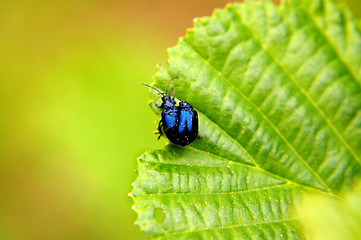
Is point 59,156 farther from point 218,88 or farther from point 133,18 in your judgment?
point 218,88

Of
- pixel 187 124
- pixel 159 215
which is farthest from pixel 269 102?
pixel 159 215

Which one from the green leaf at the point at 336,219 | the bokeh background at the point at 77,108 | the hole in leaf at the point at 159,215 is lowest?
the green leaf at the point at 336,219

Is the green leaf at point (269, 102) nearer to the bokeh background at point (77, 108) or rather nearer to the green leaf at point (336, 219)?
the green leaf at point (336, 219)

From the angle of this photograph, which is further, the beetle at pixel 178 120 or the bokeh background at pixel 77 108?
the bokeh background at pixel 77 108

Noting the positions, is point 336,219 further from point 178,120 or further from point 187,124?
point 178,120

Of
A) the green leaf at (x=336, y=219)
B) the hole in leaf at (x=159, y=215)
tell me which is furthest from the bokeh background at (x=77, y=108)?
the green leaf at (x=336, y=219)

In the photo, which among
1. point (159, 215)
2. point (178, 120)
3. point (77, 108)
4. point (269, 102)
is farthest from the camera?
point (77, 108)

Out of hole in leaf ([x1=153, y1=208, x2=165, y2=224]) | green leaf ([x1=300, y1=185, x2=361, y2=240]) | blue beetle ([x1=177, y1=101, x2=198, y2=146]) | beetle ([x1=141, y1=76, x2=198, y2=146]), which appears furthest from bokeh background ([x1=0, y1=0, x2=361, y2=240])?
green leaf ([x1=300, y1=185, x2=361, y2=240])
